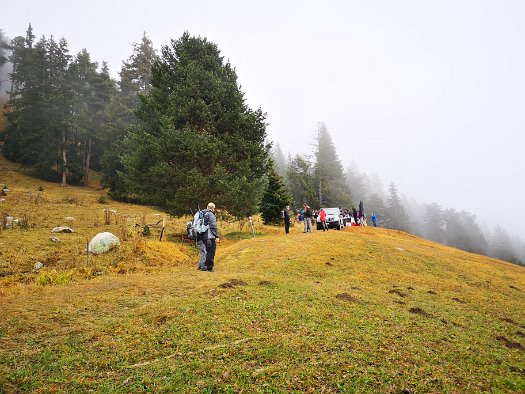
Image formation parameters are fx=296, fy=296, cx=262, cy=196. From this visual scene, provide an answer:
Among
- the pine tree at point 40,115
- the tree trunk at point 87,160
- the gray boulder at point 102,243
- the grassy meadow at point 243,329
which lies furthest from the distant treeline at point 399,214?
the grassy meadow at point 243,329

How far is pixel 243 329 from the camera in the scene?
5695 millimetres

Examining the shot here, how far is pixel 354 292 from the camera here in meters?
9.30

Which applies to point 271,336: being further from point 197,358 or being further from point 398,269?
point 398,269

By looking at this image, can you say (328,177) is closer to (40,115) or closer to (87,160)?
(87,160)

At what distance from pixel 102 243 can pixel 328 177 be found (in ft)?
175

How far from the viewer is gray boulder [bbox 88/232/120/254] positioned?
12.9 m

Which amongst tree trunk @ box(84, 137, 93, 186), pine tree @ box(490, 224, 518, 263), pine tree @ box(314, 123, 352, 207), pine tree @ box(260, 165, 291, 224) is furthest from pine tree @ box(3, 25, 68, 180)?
pine tree @ box(490, 224, 518, 263)

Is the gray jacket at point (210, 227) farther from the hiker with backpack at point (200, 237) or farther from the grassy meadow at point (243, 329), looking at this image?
the grassy meadow at point (243, 329)

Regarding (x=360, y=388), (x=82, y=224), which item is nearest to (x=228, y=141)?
(x=82, y=224)

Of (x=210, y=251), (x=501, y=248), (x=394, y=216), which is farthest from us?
(x=501, y=248)

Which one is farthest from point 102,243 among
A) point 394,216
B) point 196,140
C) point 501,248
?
point 501,248

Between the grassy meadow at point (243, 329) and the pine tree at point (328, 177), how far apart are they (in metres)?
42.8

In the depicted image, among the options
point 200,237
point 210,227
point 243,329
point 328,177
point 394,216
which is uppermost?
point 328,177

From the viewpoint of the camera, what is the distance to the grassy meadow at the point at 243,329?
166 inches
